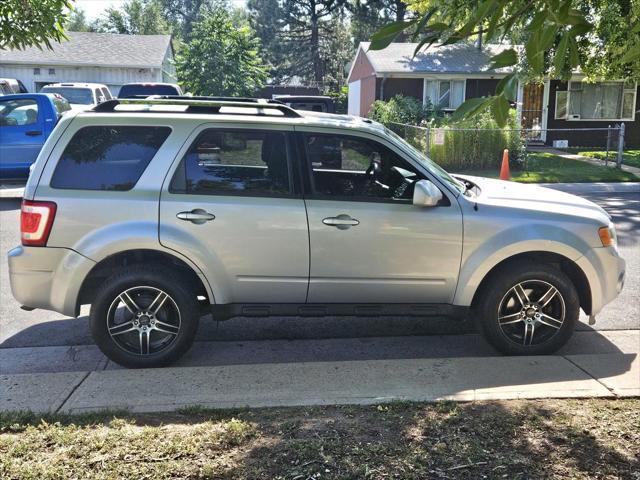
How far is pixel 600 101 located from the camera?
25875mm

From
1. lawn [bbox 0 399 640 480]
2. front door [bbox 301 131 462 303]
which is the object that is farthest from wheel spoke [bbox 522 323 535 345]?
lawn [bbox 0 399 640 480]

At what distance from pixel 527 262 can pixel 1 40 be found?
166 inches

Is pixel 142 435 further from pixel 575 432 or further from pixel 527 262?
pixel 527 262

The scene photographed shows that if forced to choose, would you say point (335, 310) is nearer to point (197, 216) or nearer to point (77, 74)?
point (197, 216)

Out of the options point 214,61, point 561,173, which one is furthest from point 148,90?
point 561,173

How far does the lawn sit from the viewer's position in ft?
10.5

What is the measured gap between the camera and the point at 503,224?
4.95 m

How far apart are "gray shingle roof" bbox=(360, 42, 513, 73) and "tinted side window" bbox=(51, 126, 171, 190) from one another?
74.4 ft

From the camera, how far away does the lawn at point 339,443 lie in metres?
3.21

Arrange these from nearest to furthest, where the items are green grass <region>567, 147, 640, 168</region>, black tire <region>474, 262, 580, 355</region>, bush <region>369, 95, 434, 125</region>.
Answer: black tire <region>474, 262, 580, 355</region>, green grass <region>567, 147, 640, 168</region>, bush <region>369, 95, 434, 125</region>

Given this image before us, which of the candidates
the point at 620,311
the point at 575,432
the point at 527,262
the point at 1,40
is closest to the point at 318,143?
the point at 527,262

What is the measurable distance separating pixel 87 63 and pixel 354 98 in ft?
44.7

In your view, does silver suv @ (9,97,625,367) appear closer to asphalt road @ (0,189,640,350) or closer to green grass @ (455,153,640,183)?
asphalt road @ (0,189,640,350)

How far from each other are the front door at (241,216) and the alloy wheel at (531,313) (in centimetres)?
159
